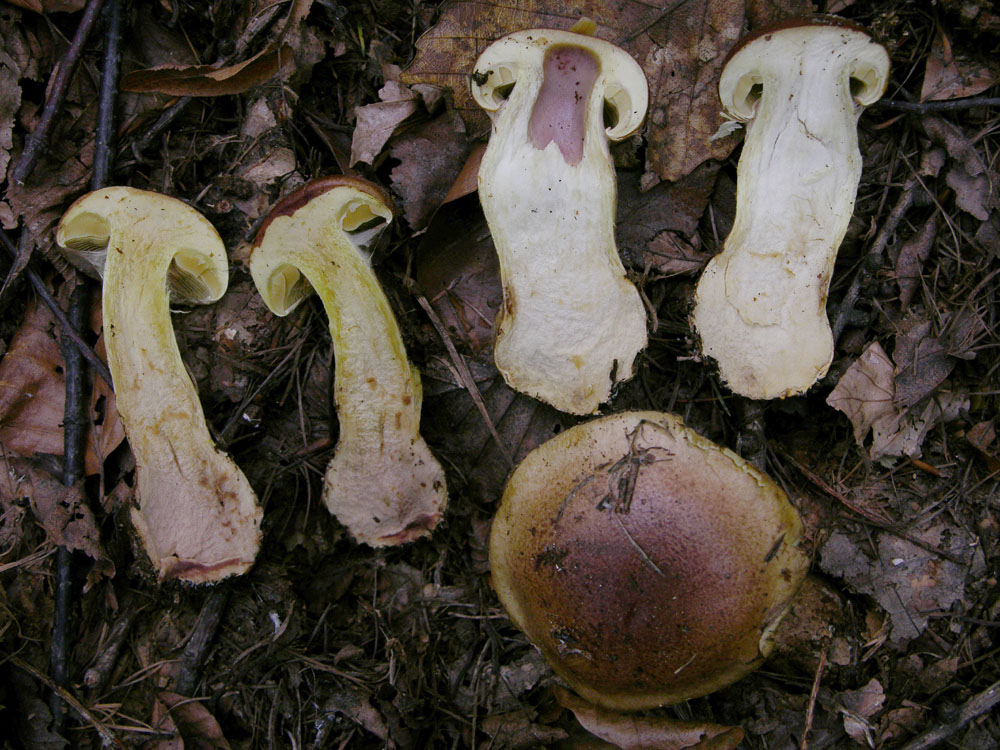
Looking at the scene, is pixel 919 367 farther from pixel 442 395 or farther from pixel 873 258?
pixel 442 395

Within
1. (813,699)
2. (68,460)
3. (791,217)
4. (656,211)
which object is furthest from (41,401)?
(813,699)

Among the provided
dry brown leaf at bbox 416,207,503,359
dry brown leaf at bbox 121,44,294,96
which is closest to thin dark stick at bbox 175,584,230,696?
dry brown leaf at bbox 416,207,503,359

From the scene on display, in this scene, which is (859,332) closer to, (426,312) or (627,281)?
(627,281)

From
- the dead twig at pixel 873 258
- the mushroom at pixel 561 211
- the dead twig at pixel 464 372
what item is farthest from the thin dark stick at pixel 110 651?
the dead twig at pixel 873 258

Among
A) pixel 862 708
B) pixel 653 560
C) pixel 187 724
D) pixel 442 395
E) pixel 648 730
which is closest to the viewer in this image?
pixel 653 560

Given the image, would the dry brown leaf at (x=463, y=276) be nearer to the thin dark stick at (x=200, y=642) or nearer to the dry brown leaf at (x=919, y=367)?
the thin dark stick at (x=200, y=642)

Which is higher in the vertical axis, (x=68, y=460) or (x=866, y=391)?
(x=866, y=391)

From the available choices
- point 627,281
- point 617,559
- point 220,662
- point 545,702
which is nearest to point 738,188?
point 627,281
